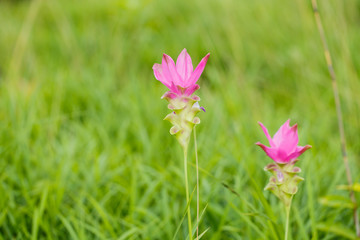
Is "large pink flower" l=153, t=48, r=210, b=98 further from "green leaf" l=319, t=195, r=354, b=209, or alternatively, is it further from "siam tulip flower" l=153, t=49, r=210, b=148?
"green leaf" l=319, t=195, r=354, b=209

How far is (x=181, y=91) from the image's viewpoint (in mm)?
734

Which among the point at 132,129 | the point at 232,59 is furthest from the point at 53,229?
the point at 232,59

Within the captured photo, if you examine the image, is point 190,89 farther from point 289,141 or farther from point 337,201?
point 337,201

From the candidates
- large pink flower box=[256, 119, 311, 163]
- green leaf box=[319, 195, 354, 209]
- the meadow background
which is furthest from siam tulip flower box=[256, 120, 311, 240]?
green leaf box=[319, 195, 354, 209]

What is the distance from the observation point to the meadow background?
1324 millimetres

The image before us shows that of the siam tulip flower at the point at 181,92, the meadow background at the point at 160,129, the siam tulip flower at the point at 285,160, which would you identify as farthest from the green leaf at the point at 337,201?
the siam tulip flower at the point at 181,92

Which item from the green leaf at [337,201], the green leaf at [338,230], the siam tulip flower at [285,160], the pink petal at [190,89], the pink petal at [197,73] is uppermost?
the pink petal at [197,73]

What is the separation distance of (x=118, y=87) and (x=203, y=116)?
0.85 meters

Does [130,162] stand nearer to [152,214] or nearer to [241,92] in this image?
[152,214]

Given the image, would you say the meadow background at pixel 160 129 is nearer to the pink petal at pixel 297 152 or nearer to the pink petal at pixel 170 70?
the pink petal at pixel 297 152

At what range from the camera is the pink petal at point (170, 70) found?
0.72m

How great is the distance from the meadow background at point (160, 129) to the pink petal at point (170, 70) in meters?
0.32

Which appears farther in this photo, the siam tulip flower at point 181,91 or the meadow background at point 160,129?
the meadow background at point 160,129

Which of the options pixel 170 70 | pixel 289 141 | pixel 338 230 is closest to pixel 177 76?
pixel 170 70
